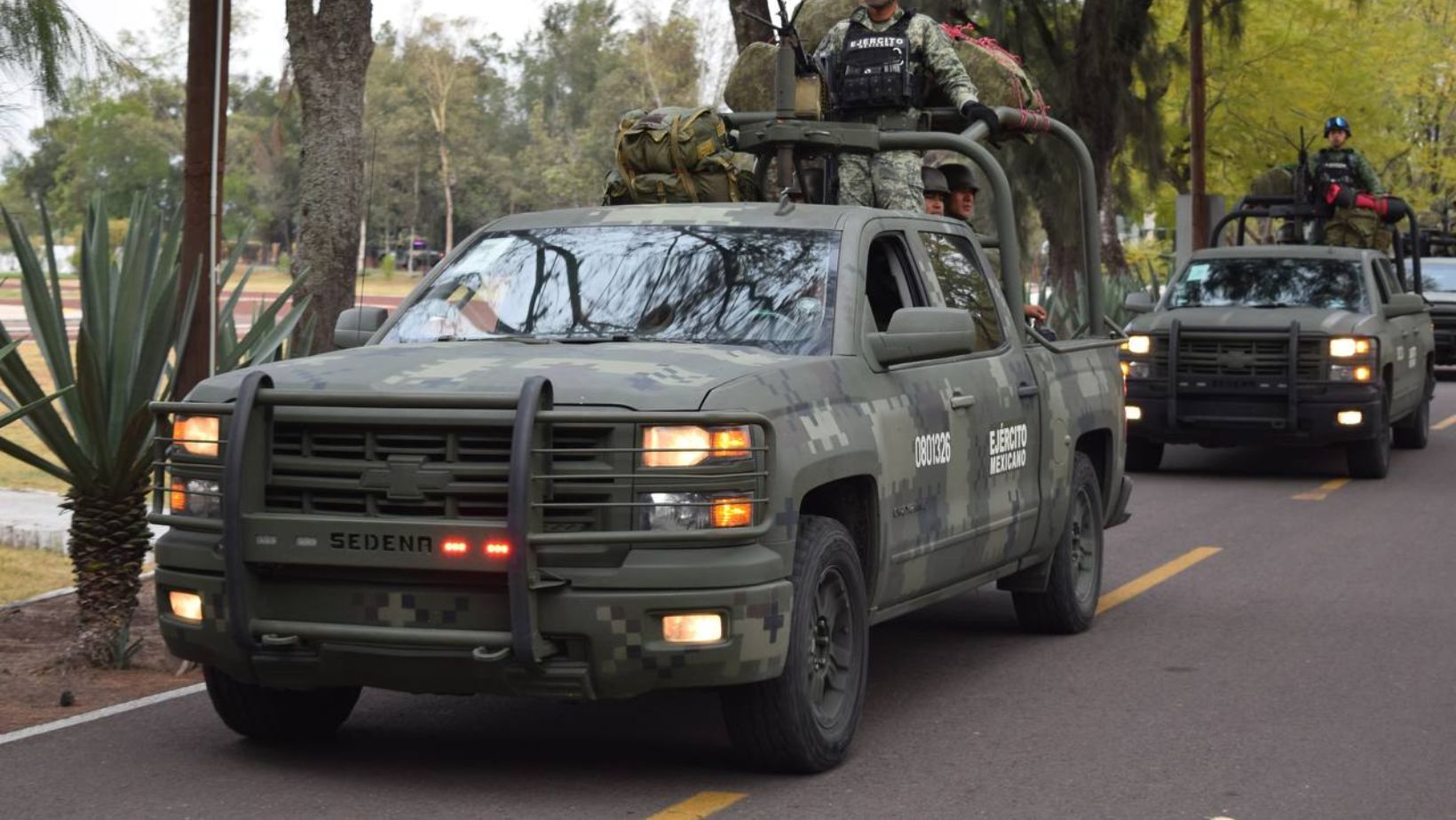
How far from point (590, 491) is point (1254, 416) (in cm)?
1186

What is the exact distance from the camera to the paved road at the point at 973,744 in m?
6.41

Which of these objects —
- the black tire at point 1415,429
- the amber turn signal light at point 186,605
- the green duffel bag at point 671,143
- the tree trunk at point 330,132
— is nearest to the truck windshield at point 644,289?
the green duffel bag at point 671,143

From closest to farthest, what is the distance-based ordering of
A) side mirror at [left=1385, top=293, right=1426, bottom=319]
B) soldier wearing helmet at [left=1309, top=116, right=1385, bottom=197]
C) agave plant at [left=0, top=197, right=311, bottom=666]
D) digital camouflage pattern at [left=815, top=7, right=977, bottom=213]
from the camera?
1. agave plant at [left=0, top=197, right=311, bottom=666]
2. digital camouflage pattern at [left=815, top=7, right=977, bottom=213]
3. side mirror at [left=1385, top=293, right=1426, bottom=319]
4. soldier wearing helmet at [left=1309, top=116, right=1385, bottom=197]

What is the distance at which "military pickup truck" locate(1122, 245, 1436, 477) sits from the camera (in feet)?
55.8

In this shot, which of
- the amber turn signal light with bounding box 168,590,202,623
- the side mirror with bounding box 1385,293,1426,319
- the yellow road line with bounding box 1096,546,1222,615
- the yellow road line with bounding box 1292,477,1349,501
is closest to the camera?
the amber turn signal light with bounding box 168,590,202,623

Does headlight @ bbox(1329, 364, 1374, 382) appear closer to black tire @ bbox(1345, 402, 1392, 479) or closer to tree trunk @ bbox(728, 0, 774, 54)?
black tire @ bbox(1345, 402, 1392, 479)

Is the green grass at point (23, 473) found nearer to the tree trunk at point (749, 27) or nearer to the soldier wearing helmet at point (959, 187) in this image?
the tree trunk at point (749, 27)

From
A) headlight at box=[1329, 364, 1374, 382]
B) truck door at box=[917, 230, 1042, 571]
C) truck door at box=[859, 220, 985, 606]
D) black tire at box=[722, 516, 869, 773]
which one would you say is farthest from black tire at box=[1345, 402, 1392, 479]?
black tire at box=[722, 516, 869, 773]

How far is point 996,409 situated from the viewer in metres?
8.52

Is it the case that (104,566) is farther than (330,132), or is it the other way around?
(330,132)

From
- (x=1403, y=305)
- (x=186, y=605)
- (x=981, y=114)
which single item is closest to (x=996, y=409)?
(x=981, y=114)

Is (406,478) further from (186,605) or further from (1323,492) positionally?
(1323,492)

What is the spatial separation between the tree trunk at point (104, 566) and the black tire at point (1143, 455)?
10655 mm

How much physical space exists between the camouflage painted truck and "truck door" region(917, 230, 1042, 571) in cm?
41
